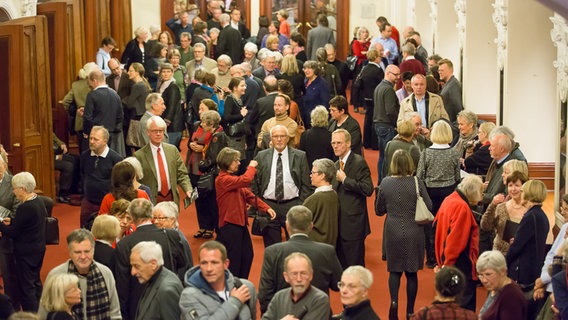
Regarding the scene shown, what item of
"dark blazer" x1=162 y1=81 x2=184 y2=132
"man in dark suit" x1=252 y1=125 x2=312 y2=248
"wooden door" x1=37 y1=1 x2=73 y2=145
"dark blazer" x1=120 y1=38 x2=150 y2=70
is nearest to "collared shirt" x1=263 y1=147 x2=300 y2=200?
"man in dark suit" x1=252 y1=125 x2=312 y2=248

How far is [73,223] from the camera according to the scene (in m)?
13.9

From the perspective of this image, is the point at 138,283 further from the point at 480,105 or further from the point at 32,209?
the point at 480,105

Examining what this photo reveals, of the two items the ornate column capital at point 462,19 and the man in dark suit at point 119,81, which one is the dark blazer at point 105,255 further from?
the ornate column capital at point 462,19

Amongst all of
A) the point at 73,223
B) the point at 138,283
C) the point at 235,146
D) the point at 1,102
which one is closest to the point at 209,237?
the point at 235,146

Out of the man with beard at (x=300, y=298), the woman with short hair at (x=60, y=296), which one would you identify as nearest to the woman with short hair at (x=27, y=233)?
the woman with short hair at (x=60, y=296)

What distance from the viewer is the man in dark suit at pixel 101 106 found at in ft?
46.6

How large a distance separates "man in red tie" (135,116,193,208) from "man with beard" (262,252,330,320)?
3.65 metres

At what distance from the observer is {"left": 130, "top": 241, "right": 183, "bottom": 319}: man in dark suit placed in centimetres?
765

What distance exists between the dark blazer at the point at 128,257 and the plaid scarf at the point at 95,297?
0.39m

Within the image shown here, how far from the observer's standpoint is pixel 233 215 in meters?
10.2

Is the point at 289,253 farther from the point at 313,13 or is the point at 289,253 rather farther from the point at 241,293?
the point at 313,13

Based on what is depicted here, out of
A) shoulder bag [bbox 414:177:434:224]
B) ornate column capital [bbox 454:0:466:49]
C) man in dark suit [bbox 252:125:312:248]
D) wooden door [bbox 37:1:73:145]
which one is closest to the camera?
shoulder bag [bbox 414:177:434:224]

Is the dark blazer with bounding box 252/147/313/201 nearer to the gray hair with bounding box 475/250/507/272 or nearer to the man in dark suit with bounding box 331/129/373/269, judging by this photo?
the man in dark suit with bounding box 331/129/373/269

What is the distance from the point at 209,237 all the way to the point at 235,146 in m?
1.09
